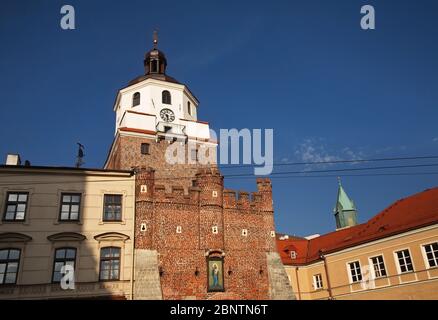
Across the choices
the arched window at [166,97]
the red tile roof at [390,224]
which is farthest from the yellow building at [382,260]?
the arched window at [166,97]

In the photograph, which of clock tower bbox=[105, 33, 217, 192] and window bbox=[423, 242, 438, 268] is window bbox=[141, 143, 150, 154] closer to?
clock tower bbox=[105, 33, 217, 192]

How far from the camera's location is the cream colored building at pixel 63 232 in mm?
21391

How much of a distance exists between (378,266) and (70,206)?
23170 millimetres

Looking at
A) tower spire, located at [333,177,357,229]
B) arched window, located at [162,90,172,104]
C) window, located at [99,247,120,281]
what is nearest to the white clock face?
arched window, located at [162,90,172,104]

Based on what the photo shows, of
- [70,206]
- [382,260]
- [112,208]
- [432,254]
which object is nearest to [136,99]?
[112,208]

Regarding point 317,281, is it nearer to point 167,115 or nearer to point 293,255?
point 293,255

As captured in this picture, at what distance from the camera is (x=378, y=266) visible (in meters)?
31.6

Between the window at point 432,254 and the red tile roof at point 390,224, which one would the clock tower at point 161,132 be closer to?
the red tile roof at point 390,224

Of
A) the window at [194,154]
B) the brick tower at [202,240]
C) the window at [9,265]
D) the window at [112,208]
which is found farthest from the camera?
the window at [194,154]

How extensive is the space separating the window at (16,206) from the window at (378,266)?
2540 centimetres

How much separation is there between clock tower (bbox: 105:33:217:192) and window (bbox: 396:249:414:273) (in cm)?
1639

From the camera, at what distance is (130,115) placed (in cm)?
3472
